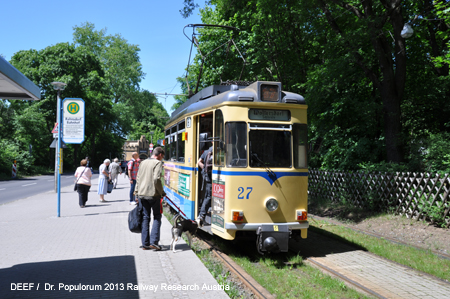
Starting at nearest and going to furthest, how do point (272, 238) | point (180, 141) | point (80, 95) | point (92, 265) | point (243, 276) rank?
1. point (243, 276)
2. point (92, 265)
3. point (272, 238)
4. point (180, 141)
5. point (80, 95)

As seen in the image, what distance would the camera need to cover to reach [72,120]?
11.8 meters

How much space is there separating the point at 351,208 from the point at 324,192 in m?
2.69

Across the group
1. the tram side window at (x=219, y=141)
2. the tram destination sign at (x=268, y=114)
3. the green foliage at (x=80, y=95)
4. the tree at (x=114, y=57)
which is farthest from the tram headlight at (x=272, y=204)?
the tree at (x=114, y=57)

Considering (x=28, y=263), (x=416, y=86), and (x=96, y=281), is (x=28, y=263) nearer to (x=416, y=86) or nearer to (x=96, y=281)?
(x=96, y=281)

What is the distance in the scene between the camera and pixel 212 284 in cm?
529

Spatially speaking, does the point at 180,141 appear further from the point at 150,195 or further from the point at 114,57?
the point at 114,57

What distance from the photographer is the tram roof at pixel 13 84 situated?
4.87 meters

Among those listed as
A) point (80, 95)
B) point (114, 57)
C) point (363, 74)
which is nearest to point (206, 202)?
point (363, 74)

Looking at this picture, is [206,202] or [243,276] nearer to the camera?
[243,276]

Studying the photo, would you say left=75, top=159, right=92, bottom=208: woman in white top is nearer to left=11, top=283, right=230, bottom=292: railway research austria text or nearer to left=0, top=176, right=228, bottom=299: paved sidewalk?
left=0, top=176, right=228, bottom=299: paved sidewalk

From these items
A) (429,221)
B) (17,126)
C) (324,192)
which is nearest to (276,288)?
(429,221)

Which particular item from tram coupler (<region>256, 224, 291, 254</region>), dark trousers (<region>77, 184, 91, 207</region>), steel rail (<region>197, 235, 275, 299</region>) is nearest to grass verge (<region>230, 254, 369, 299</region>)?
steel rail (<region>197, 235, 275, 299</region>)

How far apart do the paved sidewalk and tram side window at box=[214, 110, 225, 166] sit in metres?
1.82

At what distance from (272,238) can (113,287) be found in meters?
2.82
